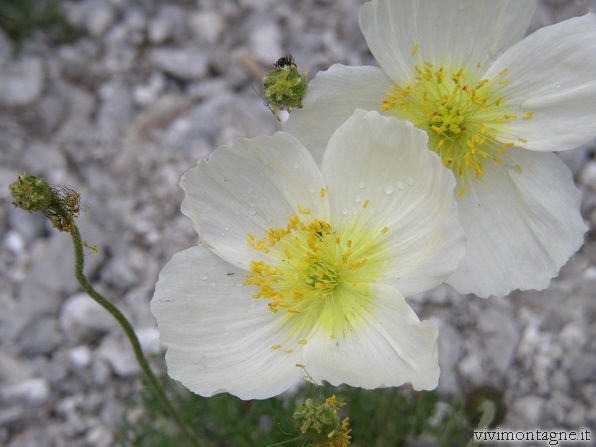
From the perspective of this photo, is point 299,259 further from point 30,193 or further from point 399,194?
point 30,193

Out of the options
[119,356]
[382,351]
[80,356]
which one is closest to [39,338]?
[80,356]

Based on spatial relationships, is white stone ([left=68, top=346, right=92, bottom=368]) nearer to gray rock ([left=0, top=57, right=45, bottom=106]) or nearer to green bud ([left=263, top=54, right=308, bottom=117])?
gray rock ([left=0, top=57, right=45, bottom=106])

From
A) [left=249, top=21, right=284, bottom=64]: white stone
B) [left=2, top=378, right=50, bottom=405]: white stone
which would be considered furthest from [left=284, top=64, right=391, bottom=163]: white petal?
[left=249, top=21, right=284, bottom=64]: white stone

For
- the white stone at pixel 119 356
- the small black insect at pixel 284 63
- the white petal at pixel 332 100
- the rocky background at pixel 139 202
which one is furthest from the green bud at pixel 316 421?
the white stone at pixel 119 356

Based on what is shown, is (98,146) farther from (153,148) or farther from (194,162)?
(194,162)

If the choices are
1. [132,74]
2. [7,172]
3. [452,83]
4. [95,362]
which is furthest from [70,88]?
[452,83]

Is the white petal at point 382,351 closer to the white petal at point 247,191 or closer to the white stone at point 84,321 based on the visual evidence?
the white petal at point 247,191
